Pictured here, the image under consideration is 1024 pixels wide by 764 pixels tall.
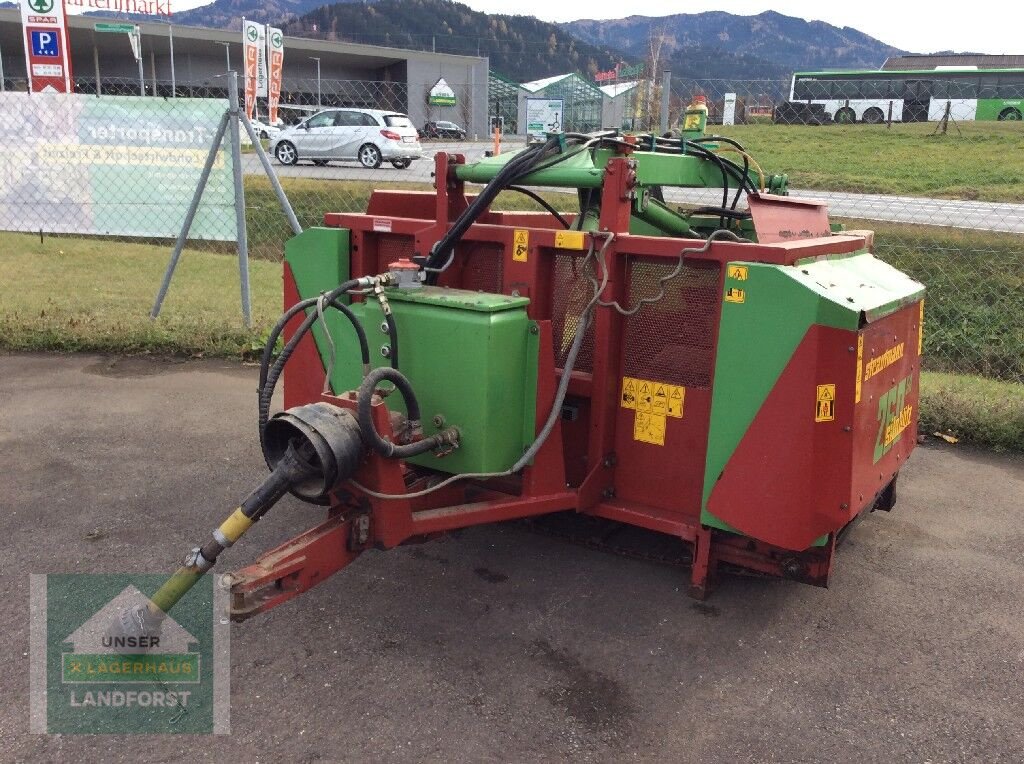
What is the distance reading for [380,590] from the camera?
3.42 meters

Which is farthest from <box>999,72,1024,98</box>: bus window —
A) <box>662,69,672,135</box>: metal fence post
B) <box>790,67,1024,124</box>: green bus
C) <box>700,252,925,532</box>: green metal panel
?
<box>700,252,925,532</box>: green metal panel

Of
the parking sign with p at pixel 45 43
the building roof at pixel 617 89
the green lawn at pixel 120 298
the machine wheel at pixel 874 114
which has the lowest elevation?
the green lawn at pixel 120 298

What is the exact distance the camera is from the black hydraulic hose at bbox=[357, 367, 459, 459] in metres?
2.70

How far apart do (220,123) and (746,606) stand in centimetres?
Result: 564

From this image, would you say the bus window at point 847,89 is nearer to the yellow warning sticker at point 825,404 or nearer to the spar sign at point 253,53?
the spar sign at point 253,53

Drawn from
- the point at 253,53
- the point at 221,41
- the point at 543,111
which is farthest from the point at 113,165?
the point at 221,41

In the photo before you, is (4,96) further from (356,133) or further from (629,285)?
(356,133)

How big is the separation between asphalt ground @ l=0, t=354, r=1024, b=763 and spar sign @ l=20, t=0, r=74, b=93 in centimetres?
1251

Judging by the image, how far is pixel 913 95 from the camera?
2205 centimetres

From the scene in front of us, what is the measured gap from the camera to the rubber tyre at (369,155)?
63.7 feet

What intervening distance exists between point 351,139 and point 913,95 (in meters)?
13.6

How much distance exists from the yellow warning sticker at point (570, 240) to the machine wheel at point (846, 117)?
51.7ft

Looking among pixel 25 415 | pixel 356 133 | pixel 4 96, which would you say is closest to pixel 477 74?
pixel 356 133

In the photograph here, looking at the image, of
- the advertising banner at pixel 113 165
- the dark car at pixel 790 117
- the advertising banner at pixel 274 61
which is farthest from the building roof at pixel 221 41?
the advertising banner at pixel 113 165
